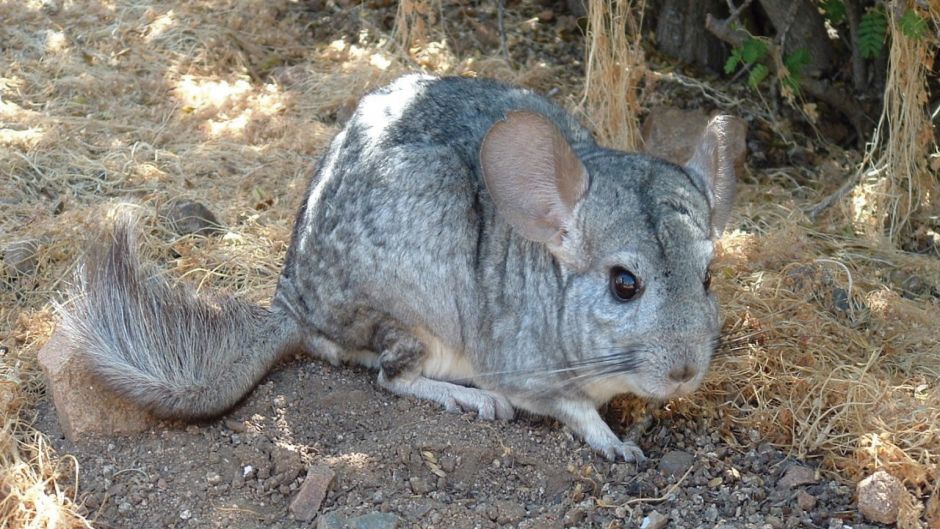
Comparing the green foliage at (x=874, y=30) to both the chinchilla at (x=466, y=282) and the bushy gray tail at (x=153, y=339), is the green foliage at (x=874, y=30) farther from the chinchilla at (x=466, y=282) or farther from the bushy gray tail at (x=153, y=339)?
the bushy gray tail at (x=153, y=339)

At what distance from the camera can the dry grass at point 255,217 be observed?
487 cm

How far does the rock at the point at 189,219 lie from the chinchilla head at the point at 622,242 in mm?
2374

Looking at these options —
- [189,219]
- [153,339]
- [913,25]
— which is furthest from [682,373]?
[189,219]

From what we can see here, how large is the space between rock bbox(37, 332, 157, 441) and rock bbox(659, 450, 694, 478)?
6.83ft

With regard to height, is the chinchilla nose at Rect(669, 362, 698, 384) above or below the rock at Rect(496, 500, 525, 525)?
above

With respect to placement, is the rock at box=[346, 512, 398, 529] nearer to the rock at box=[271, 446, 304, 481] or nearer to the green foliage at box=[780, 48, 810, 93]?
the rock at box=[271, 446, 304, 481]

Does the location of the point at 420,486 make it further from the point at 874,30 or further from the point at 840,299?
the point at 874,30

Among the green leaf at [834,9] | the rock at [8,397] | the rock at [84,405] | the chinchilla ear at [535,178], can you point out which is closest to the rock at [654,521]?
the chinchilla ear at [535,178]

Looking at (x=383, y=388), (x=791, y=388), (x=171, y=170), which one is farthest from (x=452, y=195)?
(x=171, y=170)

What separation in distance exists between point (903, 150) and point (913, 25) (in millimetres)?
807

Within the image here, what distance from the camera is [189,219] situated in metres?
6.45

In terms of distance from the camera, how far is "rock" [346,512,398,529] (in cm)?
424

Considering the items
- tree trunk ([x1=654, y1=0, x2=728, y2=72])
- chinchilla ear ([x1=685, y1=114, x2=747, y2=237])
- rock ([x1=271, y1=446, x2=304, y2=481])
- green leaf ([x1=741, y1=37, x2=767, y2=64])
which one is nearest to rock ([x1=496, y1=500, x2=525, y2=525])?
rock ([x1=271, y1=446, x2=304, y2=481])

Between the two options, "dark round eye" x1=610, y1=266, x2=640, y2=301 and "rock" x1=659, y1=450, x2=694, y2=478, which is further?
"rock" x1=659, y1=450, x2=694, y2=478
